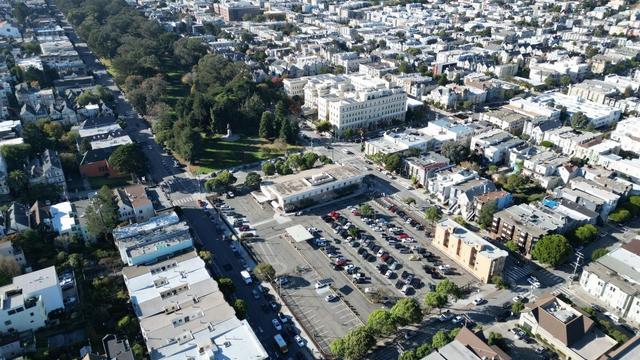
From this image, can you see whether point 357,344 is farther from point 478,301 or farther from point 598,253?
point 598,253

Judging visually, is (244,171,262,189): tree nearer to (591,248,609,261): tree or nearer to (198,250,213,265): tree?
(198,250,213,265): tree

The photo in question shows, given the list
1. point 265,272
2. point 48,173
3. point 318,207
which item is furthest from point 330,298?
point 48,173

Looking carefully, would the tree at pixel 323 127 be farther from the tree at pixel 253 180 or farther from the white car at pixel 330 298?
the white car at pixel 330 298

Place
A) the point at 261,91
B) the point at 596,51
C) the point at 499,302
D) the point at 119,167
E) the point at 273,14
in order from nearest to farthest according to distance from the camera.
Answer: the point at 499,302 < the point at 119,167 < the point at 261,91 < the point at 596,51 < the point at 273,14

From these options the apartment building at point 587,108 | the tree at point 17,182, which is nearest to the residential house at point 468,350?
the tree at point 17,182

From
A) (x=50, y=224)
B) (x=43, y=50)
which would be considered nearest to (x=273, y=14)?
(x=43, y=50)

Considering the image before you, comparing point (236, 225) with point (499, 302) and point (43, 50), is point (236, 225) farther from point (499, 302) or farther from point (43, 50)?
point (43, 50)
